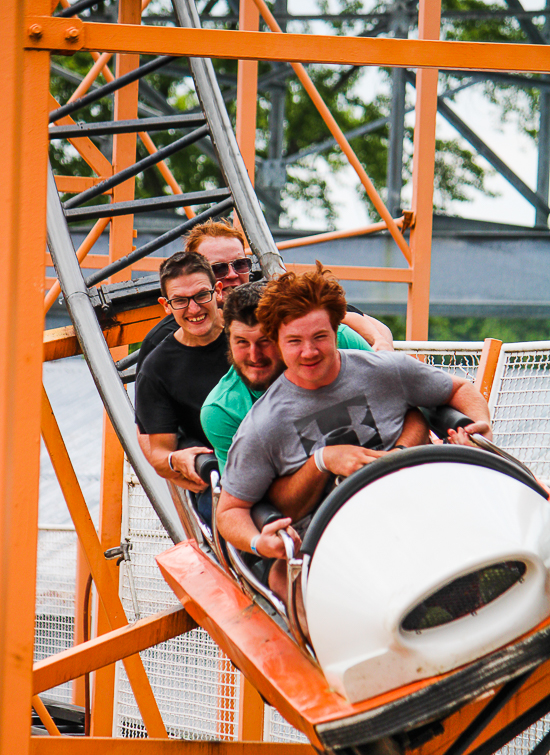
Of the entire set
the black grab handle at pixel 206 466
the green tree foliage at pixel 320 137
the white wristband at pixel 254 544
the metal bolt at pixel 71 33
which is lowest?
the white wristband at pixel 254 544

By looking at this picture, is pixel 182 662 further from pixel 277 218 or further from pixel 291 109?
pixel 291 109

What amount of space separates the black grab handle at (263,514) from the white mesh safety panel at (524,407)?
193cm

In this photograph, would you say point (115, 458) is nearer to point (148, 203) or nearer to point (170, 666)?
point (170, 666)

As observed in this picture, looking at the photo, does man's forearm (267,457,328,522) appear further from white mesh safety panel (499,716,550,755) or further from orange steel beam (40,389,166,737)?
white mesh safety panel (499,716,550,755)

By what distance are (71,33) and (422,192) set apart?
3562 millimetres

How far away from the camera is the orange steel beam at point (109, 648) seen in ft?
8.27

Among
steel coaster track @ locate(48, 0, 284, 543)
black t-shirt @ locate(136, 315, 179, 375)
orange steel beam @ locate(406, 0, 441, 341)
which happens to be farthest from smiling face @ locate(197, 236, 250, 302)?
orange steel beam @ locate(406, 0, 441, 341)

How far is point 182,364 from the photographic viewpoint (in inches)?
104

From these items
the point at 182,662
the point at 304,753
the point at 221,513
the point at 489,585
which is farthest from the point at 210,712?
the point at 489,585

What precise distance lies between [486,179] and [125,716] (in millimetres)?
15525

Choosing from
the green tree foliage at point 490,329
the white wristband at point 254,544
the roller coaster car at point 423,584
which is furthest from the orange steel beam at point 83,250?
the green tree foliage at point 490,329

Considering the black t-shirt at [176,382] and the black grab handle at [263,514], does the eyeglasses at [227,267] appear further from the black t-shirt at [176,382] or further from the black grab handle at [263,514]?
the black grab handle at [263,514]

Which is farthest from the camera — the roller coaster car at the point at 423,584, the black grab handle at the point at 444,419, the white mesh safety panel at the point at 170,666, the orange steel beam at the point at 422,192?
the orange steel beam at the point at 422,192

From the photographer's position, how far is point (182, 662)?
4.55m
